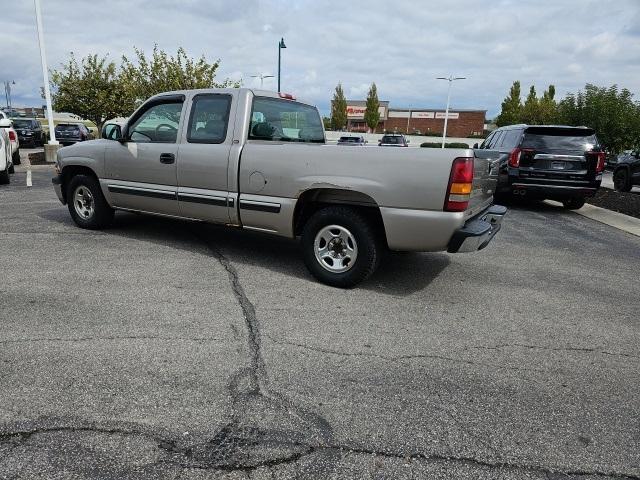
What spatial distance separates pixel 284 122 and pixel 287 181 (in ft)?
4.10

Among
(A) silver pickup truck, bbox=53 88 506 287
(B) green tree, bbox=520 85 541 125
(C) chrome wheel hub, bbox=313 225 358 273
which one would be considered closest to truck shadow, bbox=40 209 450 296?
(C) chrome wheel hub, bbox=313 225 358 273

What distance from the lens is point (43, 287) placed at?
443 centimetres

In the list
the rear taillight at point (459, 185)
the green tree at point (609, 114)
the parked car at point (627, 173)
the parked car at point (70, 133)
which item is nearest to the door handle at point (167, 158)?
the rear taillight at point (459, 185)

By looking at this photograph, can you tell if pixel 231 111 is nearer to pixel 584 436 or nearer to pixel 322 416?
pixel 322 416

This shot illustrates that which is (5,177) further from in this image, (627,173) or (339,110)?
(339,110)

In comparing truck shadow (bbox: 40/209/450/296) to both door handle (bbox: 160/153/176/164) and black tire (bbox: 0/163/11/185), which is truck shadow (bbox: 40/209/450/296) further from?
black tire (bbox: 0/163/11/185)

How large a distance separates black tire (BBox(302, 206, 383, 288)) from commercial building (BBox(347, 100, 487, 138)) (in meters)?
74.5

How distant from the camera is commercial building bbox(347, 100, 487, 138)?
255ft

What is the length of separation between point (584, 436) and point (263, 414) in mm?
1728

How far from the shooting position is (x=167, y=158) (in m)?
5.58

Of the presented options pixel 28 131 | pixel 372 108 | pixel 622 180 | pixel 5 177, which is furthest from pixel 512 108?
pixel 5 177

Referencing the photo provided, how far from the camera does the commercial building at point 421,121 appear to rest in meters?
77.7

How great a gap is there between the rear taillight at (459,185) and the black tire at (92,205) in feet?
15.5

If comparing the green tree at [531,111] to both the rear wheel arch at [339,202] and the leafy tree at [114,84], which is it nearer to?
the leafy tree at [114,84]
